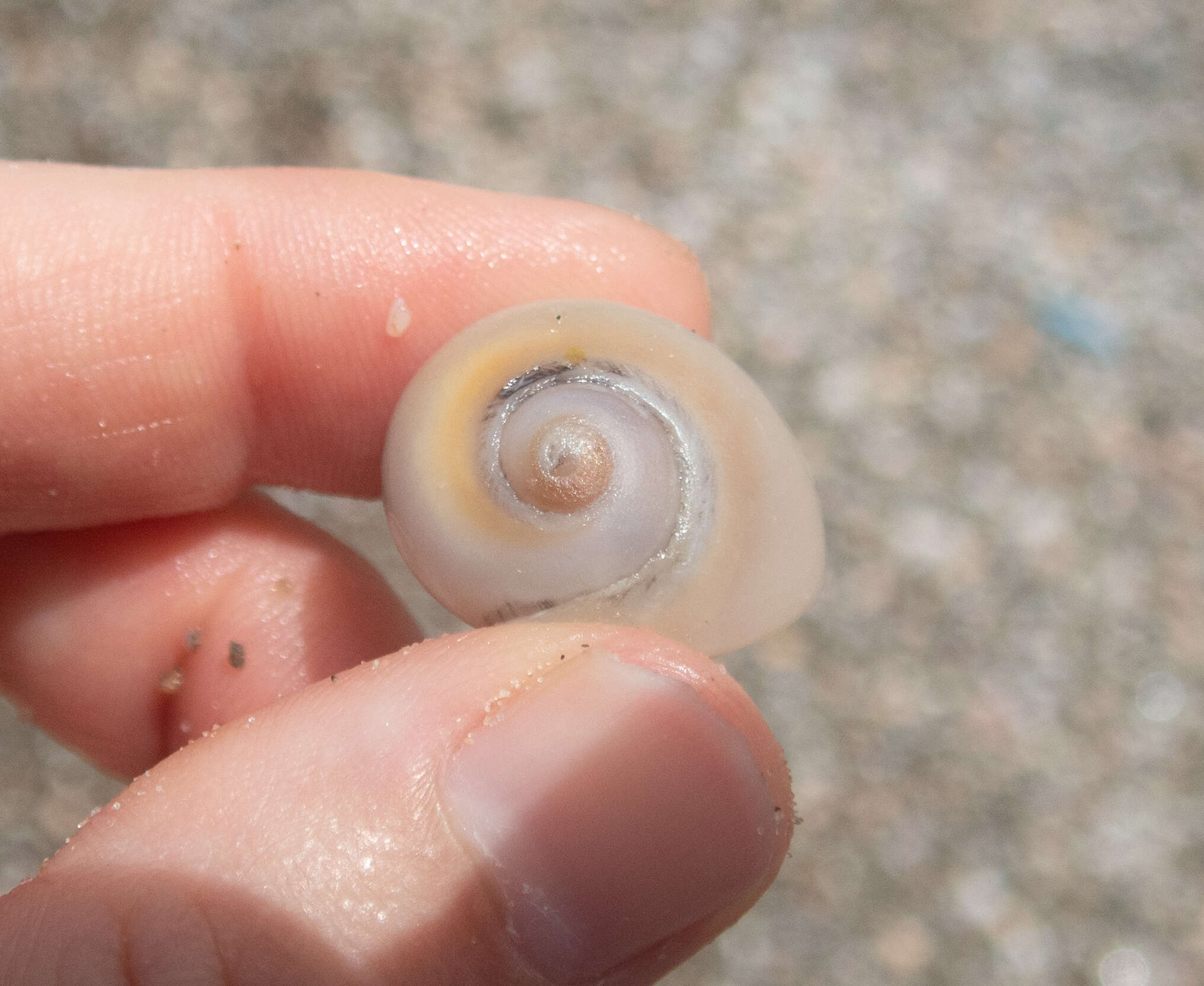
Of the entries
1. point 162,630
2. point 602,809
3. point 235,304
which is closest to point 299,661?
point 162,630

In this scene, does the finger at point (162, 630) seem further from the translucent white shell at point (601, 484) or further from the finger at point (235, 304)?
the translucent white shell at point (601, 484)

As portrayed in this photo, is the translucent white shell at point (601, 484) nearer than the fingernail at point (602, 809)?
No

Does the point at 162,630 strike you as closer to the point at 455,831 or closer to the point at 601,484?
the point at 455,831

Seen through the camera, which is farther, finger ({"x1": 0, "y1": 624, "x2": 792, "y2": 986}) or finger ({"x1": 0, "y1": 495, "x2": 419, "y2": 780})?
finger ({"x1": 0, "y1": 495, "x2": 419, "y2": 780})

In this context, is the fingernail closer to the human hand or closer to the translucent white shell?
the human hand

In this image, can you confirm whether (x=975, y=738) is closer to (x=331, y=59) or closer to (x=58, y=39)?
(x=331, y=59)

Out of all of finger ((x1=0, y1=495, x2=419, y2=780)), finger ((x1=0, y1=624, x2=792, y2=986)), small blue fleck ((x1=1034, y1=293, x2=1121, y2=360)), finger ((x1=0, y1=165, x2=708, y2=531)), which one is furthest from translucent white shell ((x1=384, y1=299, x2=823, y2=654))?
small blue fleck ((x1=1034, y1=293, x2=1121, y2=360))

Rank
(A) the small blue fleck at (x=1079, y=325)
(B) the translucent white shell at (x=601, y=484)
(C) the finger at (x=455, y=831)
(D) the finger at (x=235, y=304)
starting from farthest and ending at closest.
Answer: (A) the small blue fleck at (x=1079, y=325) → (D) the finger at (x=235, y=304) → (B) the translucent white shell at (x=601, y=484) → (C) the finger at (x=455, y=831)

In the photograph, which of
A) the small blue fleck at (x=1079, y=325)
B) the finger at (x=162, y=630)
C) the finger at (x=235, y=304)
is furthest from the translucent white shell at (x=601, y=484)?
the small blue fleck at (x=1079, y=325)
